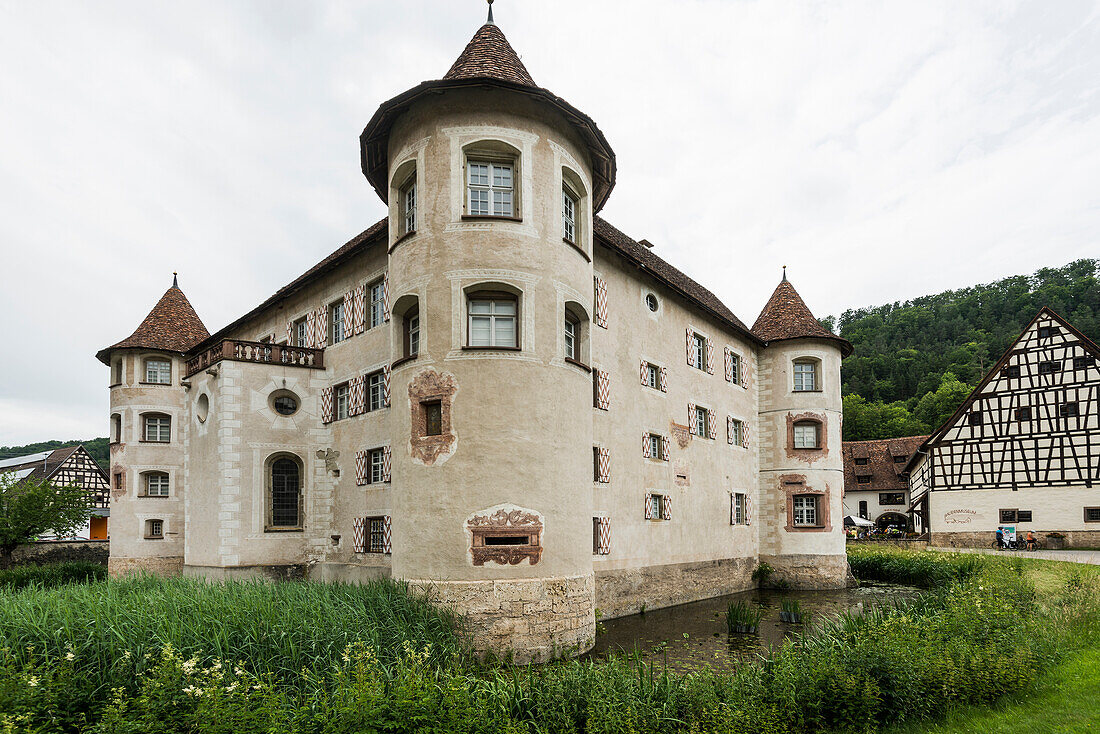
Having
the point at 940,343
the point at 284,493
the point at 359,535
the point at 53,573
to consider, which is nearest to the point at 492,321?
the point at 359,535

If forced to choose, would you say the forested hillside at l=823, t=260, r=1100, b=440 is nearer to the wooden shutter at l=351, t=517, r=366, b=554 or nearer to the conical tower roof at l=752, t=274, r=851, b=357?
the conical tower roof at l=752, t=274, r=851, b=357

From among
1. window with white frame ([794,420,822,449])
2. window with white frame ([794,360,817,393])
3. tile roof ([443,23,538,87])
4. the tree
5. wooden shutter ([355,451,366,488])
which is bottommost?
the tree

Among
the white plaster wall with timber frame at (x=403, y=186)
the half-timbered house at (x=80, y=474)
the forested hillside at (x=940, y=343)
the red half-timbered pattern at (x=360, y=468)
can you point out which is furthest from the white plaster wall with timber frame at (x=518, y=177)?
the forested hillside at (x=940, y=343)

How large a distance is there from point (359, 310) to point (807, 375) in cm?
1689

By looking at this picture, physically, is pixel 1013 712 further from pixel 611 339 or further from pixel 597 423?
pixel 611 339

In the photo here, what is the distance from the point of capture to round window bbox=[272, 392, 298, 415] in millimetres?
19986

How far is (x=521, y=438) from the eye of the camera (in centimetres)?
1309

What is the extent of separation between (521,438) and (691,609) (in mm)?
9948

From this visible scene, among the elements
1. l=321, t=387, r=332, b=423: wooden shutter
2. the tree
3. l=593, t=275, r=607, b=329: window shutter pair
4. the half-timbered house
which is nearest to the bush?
the tree

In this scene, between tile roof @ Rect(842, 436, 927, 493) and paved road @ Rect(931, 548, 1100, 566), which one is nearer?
paved road @ Rect(931, 548, 1100, 566)

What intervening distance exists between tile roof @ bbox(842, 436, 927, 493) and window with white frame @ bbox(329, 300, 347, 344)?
43165 millimetres

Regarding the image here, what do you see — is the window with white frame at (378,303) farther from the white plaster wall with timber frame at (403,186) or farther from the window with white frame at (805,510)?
the window with white frame at (805,510)

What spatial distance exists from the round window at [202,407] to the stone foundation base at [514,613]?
34.4 ft

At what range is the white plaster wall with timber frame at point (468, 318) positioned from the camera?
1329 centimetres
